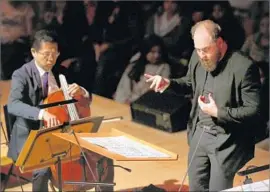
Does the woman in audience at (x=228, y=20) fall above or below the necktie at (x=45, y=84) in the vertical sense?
above

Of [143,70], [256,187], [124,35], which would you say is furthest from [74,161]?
[124,35]

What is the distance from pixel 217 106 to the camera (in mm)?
2469

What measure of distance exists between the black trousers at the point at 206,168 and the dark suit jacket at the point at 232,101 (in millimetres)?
27

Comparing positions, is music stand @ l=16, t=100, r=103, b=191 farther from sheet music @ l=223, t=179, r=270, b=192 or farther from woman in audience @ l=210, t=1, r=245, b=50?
woman in audience @ l=210, t=1, r=245, b=50

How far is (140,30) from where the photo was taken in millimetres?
3996

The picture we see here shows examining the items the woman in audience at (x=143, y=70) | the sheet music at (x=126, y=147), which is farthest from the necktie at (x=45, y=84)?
the woman in audience at (x=143, y=70)

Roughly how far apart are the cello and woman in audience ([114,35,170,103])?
21.9 inches

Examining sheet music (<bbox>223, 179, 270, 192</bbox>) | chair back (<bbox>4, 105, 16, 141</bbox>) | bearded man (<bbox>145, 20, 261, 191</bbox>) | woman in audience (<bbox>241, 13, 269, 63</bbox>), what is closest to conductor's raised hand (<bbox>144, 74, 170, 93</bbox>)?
bearded man (<bbox>145, 20, 261, 191</bbox>)

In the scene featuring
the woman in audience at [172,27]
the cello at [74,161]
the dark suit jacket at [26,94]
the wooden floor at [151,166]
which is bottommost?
the wooden floor at [151,166]

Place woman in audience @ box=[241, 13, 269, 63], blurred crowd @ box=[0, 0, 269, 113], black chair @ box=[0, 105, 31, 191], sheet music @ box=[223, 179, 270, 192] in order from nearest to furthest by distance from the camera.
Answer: sheet music @ box=[223, 179, 270, 192]
black chair @ box=[0, 105, 31, 191]
blurred crowd @ box=[0, 0, 269, 113]
woman in audience @ box=[241, 13, 269, 63]

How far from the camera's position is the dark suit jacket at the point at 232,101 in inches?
94.5

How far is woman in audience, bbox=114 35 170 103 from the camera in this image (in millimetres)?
3297

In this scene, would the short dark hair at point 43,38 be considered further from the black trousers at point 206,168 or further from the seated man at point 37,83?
the black trousers at point 206,168

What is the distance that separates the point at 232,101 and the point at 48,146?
32.5 inches
